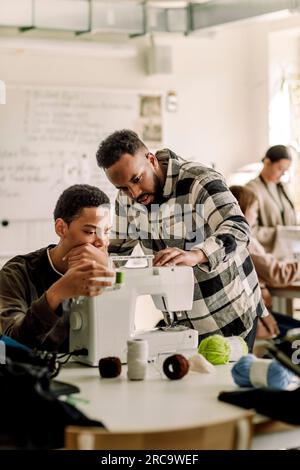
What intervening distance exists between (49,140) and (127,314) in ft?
11.3

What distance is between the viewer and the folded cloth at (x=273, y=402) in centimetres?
180

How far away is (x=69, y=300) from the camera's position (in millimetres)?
2344

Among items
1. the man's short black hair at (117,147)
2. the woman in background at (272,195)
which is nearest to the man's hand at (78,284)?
the man's short black hair at (117,147)

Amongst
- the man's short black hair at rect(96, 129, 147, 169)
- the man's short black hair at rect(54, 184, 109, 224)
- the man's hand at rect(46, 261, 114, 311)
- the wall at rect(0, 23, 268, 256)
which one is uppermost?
the wall at rect(0, 23, 268, 256)

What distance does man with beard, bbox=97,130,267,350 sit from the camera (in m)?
2.77

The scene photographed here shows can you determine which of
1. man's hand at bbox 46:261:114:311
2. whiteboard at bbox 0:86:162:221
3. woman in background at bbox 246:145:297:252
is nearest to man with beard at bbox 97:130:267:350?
man's hand at bbox 46:261:114:311

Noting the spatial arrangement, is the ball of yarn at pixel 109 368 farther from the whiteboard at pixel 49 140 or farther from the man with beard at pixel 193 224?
the whiteboard at pixel 49 140

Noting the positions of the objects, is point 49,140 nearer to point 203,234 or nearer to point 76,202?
point 203,234

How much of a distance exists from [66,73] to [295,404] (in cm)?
428

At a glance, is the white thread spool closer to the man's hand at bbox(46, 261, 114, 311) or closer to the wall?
the man's hand at bbox(46, 261, 114, 311)

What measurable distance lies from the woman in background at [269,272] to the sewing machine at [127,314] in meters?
2.21

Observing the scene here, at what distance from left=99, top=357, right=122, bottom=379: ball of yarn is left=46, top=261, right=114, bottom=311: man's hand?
207 millimetres

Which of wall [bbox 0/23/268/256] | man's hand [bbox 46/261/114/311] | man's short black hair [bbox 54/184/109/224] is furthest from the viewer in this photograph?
wall [bbox 0/23/268/256]

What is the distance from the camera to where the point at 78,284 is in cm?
225
